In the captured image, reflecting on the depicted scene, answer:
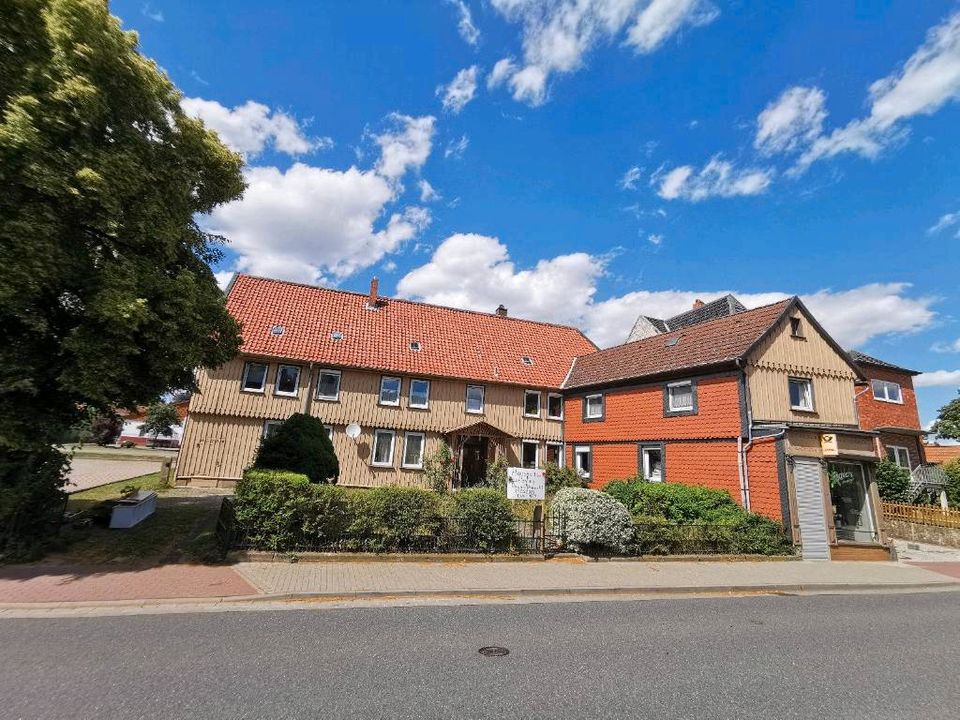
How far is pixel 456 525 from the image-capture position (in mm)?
12070

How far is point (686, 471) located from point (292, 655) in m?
17.3

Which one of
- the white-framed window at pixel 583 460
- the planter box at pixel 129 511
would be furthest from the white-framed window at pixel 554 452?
the planter box at pixel 129 511

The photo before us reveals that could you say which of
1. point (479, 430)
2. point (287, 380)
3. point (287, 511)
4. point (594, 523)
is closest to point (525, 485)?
point (594, 523)

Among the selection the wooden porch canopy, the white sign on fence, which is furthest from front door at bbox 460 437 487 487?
the white sign on fence

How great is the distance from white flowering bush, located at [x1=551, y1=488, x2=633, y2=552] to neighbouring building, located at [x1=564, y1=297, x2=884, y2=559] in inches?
259

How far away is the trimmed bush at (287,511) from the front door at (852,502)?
56.0 ft

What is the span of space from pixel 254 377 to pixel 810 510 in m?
23.4

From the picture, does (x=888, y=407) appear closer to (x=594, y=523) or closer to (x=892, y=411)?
(x=892, y=411)

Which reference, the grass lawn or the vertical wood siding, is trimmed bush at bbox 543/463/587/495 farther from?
the grass lawn

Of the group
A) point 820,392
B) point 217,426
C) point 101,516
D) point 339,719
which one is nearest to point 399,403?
point 217,426

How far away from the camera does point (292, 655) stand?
5.94m

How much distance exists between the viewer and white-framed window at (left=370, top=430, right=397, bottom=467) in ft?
79.0

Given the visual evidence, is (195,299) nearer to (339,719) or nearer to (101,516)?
(101,516)

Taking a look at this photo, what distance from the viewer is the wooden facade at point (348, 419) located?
71.9 ft
